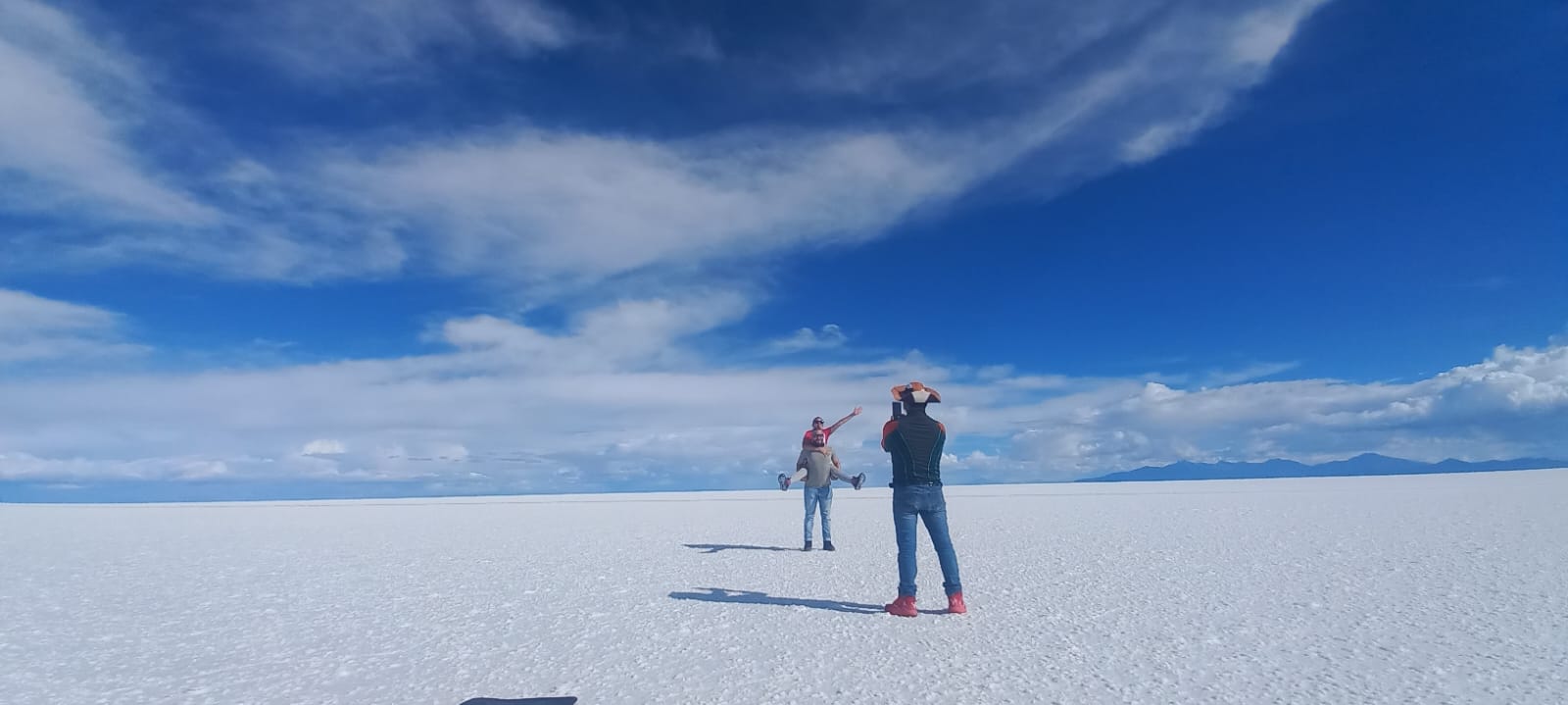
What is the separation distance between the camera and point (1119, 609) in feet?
25.7

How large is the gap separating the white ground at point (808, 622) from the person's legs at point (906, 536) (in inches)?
13.9

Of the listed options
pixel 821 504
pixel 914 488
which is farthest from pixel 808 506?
pixel 914 488

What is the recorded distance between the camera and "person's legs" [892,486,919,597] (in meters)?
7.61

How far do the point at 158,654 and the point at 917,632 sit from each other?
21.4 feet

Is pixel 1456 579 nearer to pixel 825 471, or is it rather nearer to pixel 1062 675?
pixel 1062 675

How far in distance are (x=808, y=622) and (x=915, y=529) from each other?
4.36 feet

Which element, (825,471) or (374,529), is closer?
(825,471)

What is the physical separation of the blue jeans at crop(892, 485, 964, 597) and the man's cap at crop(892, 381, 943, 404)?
85 centimetres

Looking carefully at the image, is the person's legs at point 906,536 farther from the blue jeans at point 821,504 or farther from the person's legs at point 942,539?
the blue jeans at point 821,504

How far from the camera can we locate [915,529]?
772 cm

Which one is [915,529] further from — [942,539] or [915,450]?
[915,450]

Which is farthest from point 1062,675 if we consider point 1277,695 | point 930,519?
point 930,519

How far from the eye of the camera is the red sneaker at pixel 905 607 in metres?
7.61

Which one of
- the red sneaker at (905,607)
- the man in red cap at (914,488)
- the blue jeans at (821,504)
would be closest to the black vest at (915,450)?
the man in red cap at (914,488)
